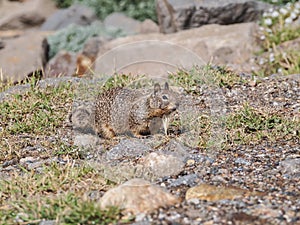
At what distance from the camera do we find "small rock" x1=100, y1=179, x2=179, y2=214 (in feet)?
12.3

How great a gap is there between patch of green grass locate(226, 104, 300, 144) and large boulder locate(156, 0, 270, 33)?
514 cm

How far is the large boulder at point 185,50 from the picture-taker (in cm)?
919

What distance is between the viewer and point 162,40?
9984 mm

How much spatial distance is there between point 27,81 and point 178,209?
12.3 ft

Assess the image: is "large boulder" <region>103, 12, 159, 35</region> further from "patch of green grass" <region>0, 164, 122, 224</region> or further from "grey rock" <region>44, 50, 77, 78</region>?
"patch of green grass" <region>0, 164, 122, 224</region>

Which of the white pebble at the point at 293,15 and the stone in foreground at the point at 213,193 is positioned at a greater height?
the white pebble at the point at 293,15

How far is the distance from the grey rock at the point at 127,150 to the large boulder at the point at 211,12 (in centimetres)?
584

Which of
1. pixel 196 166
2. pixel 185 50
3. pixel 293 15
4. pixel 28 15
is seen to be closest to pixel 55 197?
pixel 196 166

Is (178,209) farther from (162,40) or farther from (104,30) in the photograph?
(104,30)

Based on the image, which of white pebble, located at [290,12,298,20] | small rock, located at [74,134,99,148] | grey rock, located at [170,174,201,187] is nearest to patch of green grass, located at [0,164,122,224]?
grey rock, located at [170,174,201,187]

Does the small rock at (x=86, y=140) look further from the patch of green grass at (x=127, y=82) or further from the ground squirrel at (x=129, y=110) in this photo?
the patch of green grass at (x=127, y=82)

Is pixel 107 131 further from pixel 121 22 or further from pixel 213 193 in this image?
pixel 121 22

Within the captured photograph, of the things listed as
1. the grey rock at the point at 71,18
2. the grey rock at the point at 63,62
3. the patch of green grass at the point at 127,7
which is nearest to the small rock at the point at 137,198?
the grey rock at the point at 63,62

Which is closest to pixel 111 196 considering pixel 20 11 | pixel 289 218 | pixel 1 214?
pixel 1 214
